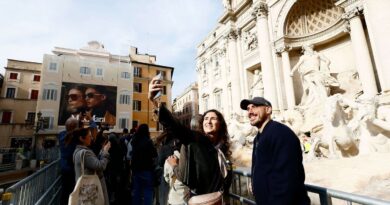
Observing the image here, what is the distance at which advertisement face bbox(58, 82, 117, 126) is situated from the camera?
75.1 feet

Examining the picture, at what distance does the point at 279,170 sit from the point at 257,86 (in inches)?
595

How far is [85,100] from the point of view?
2348 centimetres

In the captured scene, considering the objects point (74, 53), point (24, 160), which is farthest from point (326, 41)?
point (74, 53)

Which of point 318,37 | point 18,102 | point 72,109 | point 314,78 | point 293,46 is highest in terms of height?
point 318,37

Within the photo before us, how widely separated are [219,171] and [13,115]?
99.5 ft

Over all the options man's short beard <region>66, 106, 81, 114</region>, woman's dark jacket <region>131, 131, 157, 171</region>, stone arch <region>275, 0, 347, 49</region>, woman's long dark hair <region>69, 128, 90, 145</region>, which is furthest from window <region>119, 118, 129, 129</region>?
woman's long dark hair <region>69, 128, 90, 145</region>

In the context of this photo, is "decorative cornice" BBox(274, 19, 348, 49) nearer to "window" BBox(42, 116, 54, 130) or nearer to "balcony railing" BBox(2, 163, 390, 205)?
"balcony railing" BBox(2, 163, 390, 205)

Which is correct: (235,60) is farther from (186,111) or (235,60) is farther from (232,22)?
(186,111)

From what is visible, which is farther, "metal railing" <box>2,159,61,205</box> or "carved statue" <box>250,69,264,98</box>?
"carved statue" <box>250,69,264,98</box>

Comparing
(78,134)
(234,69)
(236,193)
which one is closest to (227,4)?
(234,69)

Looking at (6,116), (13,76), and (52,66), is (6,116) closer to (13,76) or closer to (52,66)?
(13,76)

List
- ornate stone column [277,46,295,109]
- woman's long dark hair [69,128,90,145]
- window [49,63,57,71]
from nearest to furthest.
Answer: woman's long dark hair [69,128,90,145]
ornate stone column [277,46,295,109]
window [49,63,57,71]

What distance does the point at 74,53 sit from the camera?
2689 centimetres

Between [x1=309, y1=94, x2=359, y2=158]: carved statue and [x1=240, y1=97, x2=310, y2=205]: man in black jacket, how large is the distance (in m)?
5.51
